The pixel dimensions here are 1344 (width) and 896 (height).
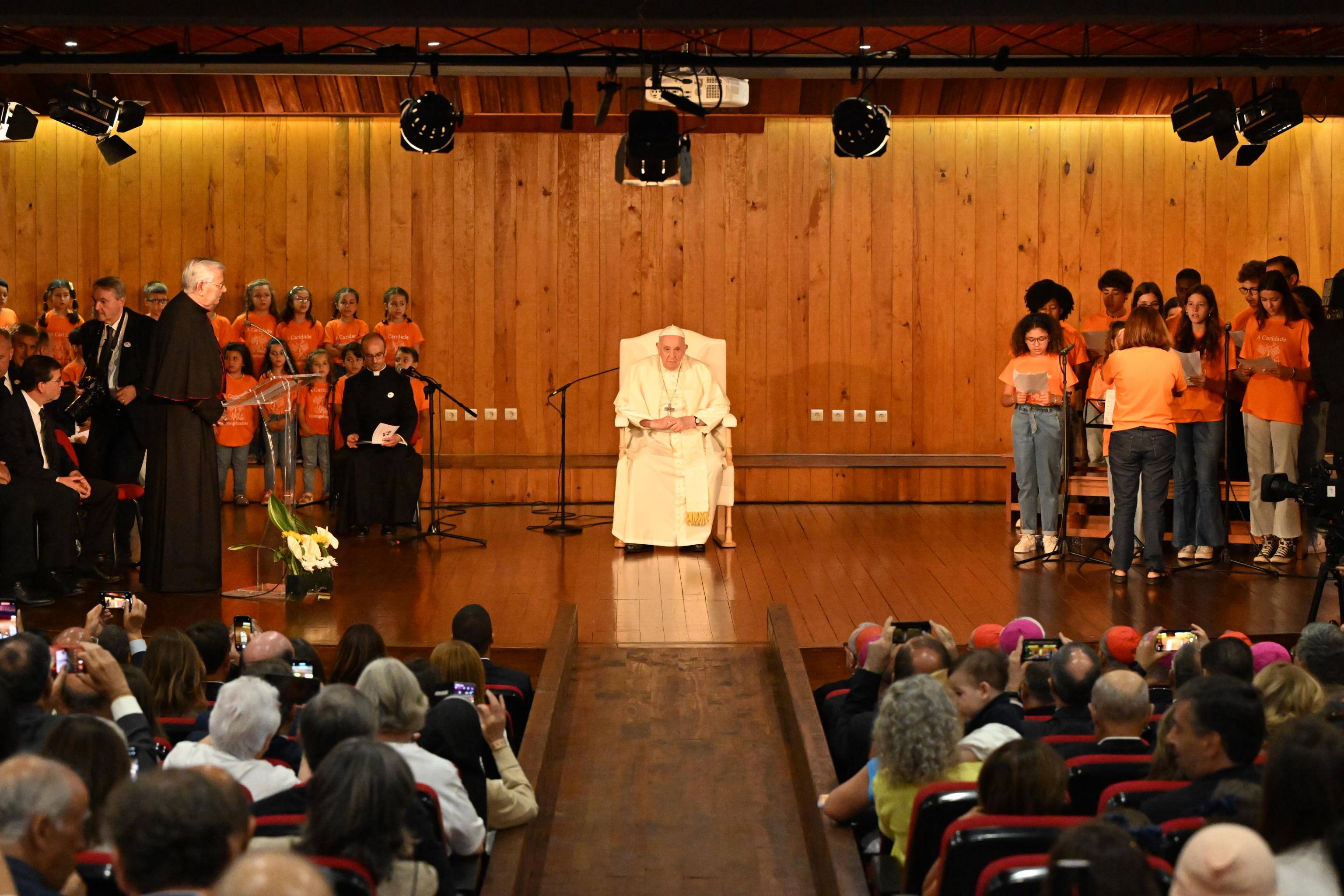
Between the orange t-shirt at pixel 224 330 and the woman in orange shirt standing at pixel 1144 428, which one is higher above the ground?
the orange t-shirt at pixel 224 330

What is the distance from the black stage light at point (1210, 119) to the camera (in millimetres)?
8844

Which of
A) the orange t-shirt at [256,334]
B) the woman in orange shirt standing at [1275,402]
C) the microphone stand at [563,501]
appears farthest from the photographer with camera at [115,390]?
the woman in orange shirt standing at [1275,402]

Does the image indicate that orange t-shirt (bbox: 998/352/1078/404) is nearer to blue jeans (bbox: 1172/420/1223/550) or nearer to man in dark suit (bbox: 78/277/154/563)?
blue jeans (bbox: 1172/420/1223/550)

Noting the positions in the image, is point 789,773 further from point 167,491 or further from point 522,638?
point 167,491

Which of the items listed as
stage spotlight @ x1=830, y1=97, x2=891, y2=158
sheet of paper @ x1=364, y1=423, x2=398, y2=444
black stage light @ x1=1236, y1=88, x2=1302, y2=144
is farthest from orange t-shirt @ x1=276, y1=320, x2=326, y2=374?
black stage light @ x1=1236, y1=88, x2=1302, y2=144

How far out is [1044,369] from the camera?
8445 mm

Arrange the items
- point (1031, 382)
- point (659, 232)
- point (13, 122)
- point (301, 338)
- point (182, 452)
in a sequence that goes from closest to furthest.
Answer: point (182, 452)
point (1031, 382)
point (13, 122)
point (301, 338)
point (659, 232)

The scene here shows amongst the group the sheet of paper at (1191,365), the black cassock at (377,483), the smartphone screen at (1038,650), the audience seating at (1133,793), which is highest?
the sheet of paper at (1191,365)

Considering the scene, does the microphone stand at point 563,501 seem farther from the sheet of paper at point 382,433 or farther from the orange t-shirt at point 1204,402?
the orange t-shirt at point 1204,402

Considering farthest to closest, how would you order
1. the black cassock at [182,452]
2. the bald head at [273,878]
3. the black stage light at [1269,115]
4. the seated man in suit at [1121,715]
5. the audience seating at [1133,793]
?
1. the black stage light at [1269,115]
2. the black cassock at [182,452]
3. the seated man in suit at [1121,715]
4. the audience seating at [1133,793]
5. the bald head at [273,878]

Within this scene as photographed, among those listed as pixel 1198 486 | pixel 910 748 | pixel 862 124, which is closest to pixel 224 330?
pixel 862 124

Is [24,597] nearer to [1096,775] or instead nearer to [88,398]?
[88,398]

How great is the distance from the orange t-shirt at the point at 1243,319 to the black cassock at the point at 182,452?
5743 mm

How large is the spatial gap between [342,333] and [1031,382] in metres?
5.22
